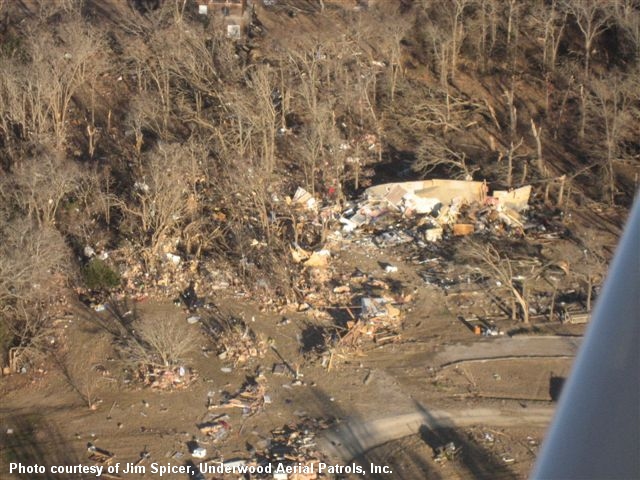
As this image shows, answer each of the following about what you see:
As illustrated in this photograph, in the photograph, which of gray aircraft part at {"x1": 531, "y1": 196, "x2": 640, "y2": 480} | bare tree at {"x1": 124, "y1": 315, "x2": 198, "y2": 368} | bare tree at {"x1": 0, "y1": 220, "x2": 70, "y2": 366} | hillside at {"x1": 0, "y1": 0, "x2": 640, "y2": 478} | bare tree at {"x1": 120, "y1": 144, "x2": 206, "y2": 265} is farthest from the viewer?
bare tree at {"x1": 120, "y1": 144, "x2": 206, "y2": 265}

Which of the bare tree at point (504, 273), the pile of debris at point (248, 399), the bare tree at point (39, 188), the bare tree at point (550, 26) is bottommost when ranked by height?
the pile of debris at point (248, 399)

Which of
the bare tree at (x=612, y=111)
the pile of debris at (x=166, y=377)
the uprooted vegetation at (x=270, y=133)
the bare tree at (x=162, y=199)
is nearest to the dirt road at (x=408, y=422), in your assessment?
the uprooted vegetation at (x=270, y=133)

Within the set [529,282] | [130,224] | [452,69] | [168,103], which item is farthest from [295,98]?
[529,282]

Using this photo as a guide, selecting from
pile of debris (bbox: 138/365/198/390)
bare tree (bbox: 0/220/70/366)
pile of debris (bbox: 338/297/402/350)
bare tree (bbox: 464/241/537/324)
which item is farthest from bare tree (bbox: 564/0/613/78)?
bare tree (bbox: 0/220/70/366)

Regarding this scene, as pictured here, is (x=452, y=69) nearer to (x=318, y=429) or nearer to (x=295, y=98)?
(x=295, y=98)

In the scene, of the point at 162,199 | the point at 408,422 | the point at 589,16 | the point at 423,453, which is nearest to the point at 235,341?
the point at 408,422

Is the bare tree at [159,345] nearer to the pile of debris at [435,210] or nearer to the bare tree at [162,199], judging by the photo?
the bare tree at [162,199]

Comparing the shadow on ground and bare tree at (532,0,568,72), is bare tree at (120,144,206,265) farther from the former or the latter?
bare tree at (532,0,568,72)
